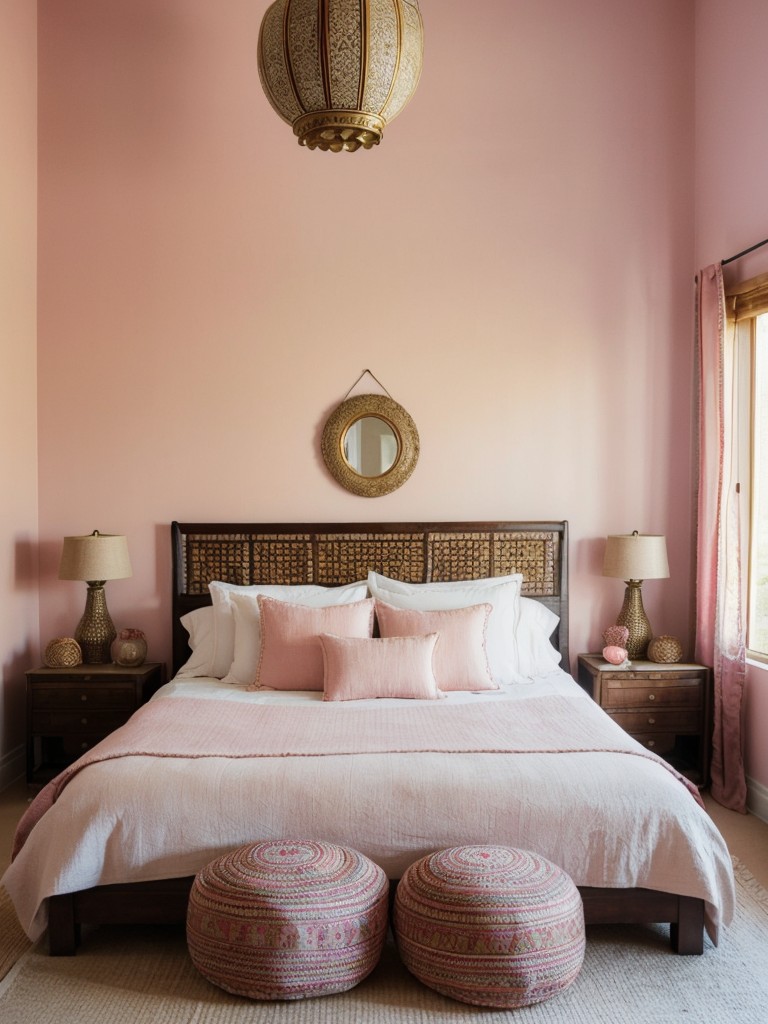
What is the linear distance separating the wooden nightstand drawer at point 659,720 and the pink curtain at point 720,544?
0.35ft

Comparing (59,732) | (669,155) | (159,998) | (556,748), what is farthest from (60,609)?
(669,155)

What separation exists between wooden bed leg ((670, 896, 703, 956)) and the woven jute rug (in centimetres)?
3

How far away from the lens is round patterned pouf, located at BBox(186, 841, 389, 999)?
2.34 metres

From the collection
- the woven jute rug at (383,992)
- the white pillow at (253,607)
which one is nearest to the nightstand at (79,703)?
the white pillow at (253,607)

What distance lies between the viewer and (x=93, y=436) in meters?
4.43

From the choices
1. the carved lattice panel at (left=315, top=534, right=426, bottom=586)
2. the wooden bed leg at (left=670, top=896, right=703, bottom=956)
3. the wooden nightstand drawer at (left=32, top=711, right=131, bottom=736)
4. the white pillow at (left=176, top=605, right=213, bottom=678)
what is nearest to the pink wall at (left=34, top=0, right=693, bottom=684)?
the carved lattice panel at (left=315, top=534, right=426, bottom=586)

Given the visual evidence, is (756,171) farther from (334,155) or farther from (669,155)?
(334,155)

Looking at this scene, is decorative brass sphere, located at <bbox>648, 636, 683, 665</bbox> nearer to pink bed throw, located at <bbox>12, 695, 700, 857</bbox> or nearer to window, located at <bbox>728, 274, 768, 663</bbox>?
window, located at <bbox>728, 274, 768, 663</bbox>

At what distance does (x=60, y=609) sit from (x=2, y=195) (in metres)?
1.98

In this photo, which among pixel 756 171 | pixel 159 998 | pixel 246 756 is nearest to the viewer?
pixel 159 998

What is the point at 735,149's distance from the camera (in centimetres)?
407

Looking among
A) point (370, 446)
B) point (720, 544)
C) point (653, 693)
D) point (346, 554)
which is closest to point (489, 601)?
point (346, 554)

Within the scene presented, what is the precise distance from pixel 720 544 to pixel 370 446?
5.62 feet

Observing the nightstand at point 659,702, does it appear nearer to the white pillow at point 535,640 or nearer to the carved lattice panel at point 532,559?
the white pillow at point 535,640
